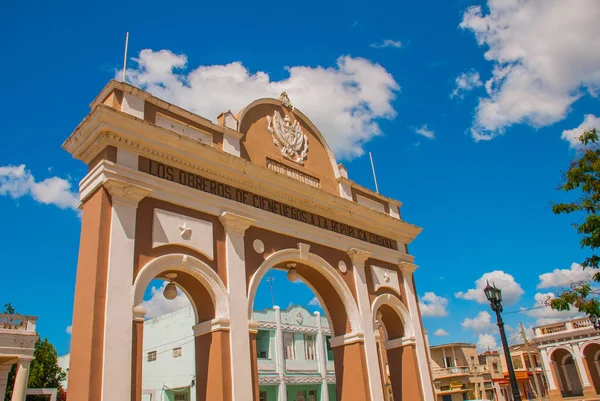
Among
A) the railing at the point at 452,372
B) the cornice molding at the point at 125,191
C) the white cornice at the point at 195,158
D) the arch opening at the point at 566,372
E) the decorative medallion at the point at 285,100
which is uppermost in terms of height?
the decorative medallion at the point at 285,100

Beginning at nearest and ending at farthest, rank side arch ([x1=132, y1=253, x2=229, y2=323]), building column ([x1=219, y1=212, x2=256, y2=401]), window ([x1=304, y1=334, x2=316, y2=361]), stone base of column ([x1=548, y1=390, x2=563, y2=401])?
side arch ([x1=132, y1=253, x2=229, y2=323]) → building column ([x1=219, y1=212, x2=256, y2=401]) → window ([x1=304, y1=334, x2=316, y2=361]) → stone base of column ([x1=548, y1=390, x2=563, y2=401])

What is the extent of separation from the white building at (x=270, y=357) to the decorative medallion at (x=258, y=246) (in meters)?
14.6

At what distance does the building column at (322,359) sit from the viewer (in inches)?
1129

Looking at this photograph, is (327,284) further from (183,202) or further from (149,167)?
(149,167)

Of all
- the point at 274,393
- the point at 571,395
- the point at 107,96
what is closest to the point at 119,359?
the point at 107,96

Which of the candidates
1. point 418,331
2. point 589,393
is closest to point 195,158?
point 418,331

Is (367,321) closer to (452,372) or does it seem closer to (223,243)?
(223,243)

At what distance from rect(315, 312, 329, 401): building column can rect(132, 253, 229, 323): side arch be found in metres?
20.1

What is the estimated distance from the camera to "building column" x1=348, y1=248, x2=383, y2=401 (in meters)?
13.0

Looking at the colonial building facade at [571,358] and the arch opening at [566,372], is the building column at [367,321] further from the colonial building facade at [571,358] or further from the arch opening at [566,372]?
the arch opening at [566,372]

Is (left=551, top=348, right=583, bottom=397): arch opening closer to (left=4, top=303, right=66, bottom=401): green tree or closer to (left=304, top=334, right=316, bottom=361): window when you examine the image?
(left=304, top=334, right=316, bottom=361): window

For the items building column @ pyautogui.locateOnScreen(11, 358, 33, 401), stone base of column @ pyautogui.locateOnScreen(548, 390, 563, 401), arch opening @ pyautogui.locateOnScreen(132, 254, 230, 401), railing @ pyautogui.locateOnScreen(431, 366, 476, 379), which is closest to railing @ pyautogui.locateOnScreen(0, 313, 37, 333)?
building column @ pyautogui.locateOnScreen(11, 358, 33, 401)

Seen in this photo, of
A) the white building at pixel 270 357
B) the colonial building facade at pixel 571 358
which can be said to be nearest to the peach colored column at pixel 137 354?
the white building at pixel 270 357

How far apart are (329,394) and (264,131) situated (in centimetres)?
2073
